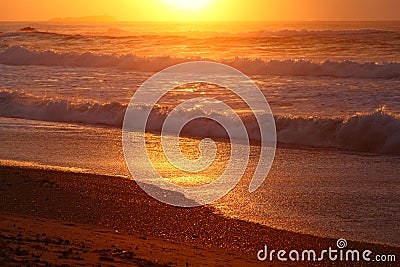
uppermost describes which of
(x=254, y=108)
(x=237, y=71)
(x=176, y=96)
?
(x=237, y=71)

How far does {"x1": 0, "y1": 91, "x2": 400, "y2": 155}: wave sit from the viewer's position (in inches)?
485

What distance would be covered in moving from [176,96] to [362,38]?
28219 mm

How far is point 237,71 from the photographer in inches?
1108

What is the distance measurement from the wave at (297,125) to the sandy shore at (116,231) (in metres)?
5.33

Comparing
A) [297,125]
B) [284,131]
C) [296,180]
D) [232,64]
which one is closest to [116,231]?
[296,180]

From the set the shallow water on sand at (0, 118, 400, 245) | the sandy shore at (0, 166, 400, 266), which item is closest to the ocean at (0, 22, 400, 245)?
the shallow water on sand at (0, 118, 400, 245)

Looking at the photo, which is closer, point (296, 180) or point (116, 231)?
point (116, 231)

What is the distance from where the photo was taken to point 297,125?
13461 millimetres

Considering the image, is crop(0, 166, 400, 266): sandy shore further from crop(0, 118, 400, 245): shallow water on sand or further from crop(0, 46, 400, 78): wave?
crop(0, 46, 400, 78): wave

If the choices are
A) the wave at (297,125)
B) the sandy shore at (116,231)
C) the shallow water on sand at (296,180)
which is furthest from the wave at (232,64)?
the sandy shore at (116,231)

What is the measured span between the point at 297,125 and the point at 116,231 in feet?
25.5

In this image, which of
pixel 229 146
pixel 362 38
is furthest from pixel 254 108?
pixel 362 38

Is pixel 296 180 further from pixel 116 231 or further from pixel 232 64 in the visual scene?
pixel 232 64

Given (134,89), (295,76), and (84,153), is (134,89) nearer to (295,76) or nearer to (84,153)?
(295,76)
